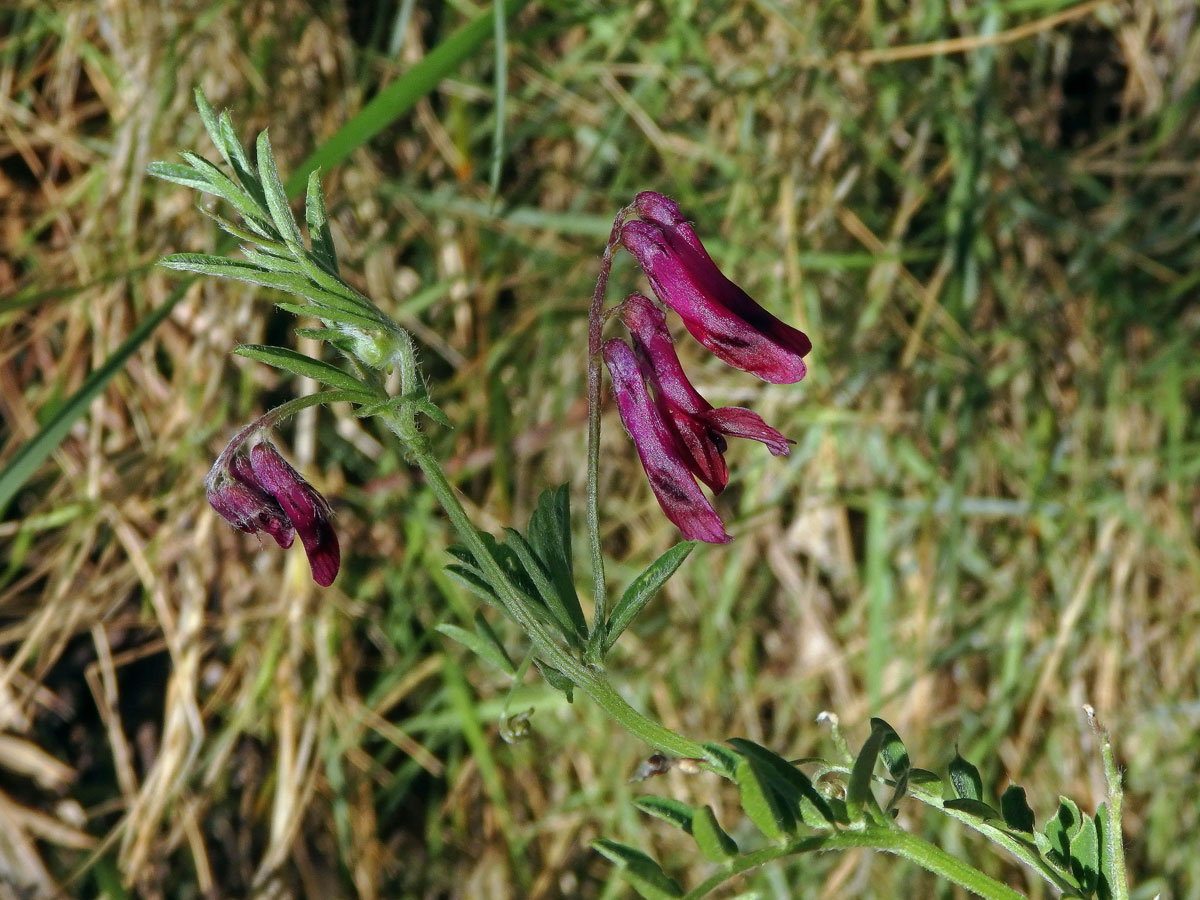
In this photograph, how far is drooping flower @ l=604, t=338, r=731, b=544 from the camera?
1.31 metres

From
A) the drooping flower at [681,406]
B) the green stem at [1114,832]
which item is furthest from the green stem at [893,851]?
the drooping flower at [681,406]

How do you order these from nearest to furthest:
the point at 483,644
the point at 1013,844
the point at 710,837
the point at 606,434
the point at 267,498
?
1. the point at 710,837
2. the point at 1013,844
3. the point at 267,498
4. the point at 483,644
5. the point at 606,434

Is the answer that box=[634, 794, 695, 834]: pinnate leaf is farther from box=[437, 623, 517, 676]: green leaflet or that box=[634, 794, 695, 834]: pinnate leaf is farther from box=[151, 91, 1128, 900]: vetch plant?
box=[437, 623, 517, 676]: green leaflet

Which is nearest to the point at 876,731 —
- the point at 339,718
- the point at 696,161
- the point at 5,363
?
the point at 339,718

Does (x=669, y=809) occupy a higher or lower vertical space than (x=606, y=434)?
lower

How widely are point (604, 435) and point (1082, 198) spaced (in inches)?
59.1

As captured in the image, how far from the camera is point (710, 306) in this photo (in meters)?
1.31

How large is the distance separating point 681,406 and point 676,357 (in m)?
0.07

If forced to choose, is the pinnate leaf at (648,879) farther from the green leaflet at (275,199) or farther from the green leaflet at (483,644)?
the green leaflet at (275,199)

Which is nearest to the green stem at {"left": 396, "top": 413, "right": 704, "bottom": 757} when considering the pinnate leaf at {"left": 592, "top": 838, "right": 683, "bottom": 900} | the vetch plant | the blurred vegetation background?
the vetch plant

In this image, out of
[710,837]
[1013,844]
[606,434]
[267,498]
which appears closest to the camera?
[710,837]

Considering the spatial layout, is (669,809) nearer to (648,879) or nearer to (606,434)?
(648,879)

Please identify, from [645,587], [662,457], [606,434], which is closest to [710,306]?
[662,457]

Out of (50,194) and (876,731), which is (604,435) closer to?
(50,194)
